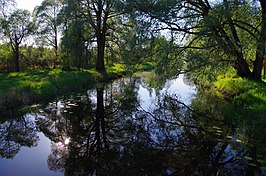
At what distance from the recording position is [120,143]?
8219 millimetres

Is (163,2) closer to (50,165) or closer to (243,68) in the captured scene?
(243,68)

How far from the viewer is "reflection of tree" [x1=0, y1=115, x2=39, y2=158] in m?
7.70

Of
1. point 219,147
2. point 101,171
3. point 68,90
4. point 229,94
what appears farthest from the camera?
point 68,90

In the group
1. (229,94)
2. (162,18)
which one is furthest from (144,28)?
(229,94)

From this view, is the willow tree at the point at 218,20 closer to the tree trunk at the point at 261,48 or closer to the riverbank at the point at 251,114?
the tree trunk at the point at 261,48

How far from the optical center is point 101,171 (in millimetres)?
6270

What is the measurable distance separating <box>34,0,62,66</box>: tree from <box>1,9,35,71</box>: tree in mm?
2359

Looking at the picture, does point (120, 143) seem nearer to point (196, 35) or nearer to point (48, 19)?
point (196, 35)

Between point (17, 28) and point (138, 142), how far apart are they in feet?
82.8

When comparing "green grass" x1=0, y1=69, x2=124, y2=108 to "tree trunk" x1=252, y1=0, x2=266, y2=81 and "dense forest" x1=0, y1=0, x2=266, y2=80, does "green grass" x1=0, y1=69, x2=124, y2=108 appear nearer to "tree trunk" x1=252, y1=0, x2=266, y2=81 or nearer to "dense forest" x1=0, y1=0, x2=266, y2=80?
"dense forest" x1=0, y1=0, x2=266, y2=80

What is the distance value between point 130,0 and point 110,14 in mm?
13153

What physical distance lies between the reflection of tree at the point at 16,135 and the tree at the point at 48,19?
20.7m

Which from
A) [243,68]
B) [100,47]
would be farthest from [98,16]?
[243,68]

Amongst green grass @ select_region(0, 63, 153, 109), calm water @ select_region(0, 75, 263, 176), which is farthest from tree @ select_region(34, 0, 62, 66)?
calm water @ select_region(0, 75, 263, 176)
